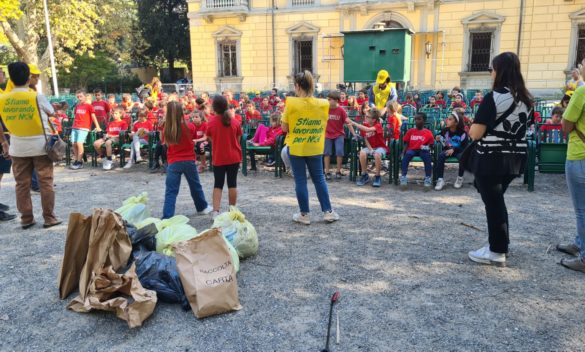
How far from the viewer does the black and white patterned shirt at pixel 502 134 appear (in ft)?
12.8

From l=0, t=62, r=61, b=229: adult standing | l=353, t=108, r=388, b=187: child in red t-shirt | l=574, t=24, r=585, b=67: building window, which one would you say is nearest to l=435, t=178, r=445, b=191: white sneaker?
l=353, t=108, r=388, b=187: child in red t-shirt

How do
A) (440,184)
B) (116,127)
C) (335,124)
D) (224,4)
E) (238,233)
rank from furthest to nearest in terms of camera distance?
1. (224,4)
2. (116,127)
3. (335,124)
4. (440,184)
5. (238,233)

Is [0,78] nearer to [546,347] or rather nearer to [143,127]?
[143,127]

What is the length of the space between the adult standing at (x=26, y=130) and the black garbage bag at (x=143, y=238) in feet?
6.32

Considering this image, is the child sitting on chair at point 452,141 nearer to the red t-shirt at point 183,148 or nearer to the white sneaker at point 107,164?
the red t-shirt at point 183,148

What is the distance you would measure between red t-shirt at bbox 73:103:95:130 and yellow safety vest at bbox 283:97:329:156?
6196mm

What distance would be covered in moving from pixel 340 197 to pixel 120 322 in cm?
408

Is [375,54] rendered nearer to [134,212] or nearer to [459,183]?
[459,183]

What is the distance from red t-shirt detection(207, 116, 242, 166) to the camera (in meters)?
5.51

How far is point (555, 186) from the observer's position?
7359 millimetres

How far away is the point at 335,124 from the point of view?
26.3 feet

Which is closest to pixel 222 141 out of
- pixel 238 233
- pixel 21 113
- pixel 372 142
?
pixel 238 233

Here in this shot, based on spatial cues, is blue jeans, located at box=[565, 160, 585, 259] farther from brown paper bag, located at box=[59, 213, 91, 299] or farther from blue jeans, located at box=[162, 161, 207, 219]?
brown paper bag, located at box=[59, 213, 91, 299]

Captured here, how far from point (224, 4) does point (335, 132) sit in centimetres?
2068
